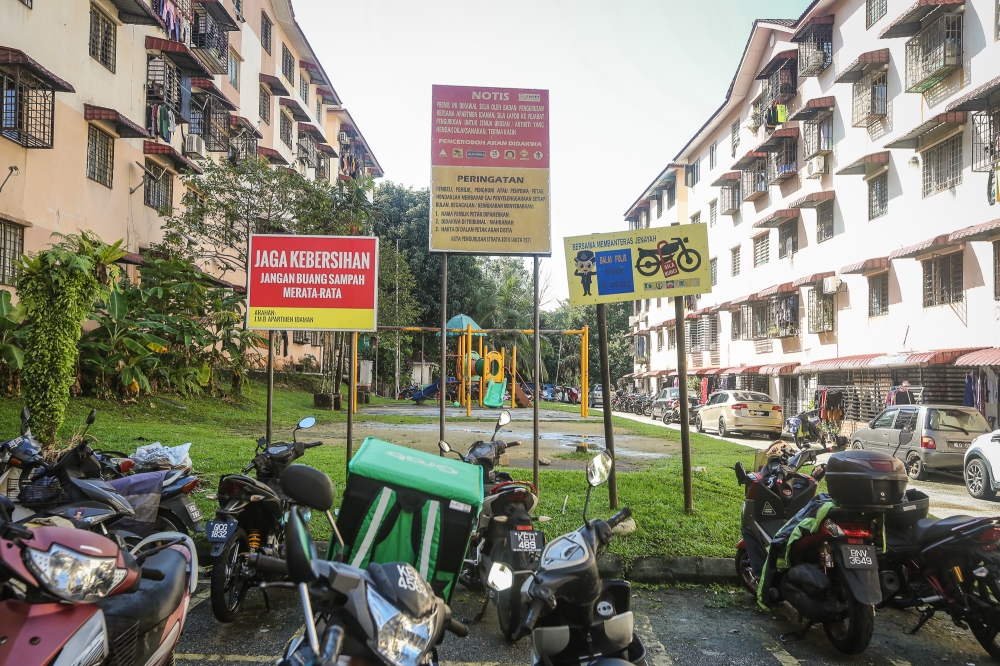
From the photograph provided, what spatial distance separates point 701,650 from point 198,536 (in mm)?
3786

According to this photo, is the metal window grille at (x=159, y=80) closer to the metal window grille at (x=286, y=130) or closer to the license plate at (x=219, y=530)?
the metal window grille at (x=286, y=130)

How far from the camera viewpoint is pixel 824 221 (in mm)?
23203

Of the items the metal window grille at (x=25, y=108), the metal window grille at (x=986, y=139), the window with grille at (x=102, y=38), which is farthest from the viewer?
the window with grille at (x=102, y=38)

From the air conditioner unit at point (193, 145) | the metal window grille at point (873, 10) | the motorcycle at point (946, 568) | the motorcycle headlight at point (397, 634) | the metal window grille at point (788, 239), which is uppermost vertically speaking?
the metal window grille at point (873, 10)

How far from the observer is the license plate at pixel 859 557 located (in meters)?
4.05

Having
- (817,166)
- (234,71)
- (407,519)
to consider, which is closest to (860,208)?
(817,166)

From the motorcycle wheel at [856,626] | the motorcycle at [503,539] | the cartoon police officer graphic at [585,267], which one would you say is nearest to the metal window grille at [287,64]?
the cartoon police officer graphic at [585,267]

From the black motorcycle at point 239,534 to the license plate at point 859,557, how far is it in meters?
3.25

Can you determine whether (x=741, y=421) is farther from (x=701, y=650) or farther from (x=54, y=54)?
(x=54, y=54)

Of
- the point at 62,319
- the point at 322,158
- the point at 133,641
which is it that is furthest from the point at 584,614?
the point at 322,158

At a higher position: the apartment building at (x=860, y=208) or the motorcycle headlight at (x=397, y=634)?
the apartment building at (x=860, y=208)

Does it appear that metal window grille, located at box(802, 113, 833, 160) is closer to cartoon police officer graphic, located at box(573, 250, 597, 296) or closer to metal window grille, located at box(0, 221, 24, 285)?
cartoon police officer graphic, located at box(573, 250, 597, 296)

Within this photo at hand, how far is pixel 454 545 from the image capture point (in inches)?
129

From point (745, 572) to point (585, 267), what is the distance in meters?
3.33
